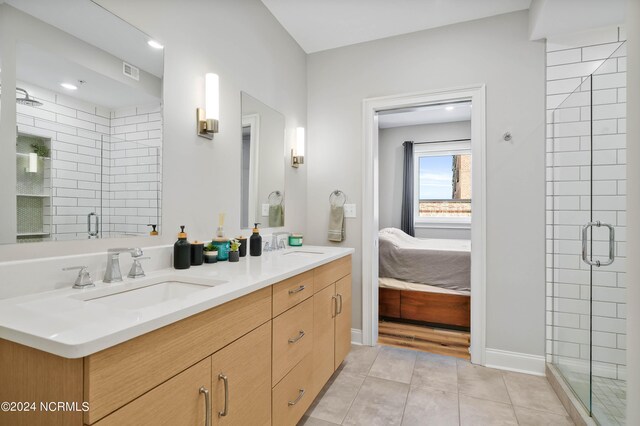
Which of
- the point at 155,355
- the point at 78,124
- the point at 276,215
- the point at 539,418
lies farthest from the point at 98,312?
the point at 539,418

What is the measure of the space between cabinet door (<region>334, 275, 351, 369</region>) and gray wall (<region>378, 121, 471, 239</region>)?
343 centimetres

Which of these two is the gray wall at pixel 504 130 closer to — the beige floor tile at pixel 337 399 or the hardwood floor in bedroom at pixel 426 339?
the hardwood floor in bedroom at pixel 426 339

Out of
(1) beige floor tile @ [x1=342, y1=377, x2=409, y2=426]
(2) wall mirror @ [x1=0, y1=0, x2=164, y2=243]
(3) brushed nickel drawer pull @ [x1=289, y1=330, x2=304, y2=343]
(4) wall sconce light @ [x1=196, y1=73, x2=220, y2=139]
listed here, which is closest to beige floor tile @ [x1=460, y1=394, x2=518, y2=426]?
(1) beige floor tile @ [x1=342, y1=377, x2=409, y2=426]

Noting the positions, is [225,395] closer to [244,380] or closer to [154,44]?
[244,380]

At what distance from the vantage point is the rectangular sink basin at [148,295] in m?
1.11

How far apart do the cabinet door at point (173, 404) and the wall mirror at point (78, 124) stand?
2.26 feet

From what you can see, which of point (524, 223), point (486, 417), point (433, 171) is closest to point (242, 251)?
point (486, 417)

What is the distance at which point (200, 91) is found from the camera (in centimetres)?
174

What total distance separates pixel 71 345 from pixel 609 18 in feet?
10.2

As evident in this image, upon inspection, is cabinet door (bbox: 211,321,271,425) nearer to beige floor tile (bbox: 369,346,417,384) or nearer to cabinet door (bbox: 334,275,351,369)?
cabinet door (bbox: 334,275,351,369)

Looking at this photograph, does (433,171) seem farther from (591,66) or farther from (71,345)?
(71,345)

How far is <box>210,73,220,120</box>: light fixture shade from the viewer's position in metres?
1.71

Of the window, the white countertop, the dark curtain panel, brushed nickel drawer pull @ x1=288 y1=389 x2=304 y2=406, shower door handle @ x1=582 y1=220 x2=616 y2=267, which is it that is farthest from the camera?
the dark curtain panel

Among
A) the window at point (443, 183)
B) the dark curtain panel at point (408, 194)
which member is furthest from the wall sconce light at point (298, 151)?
the window at point (443, 183)
